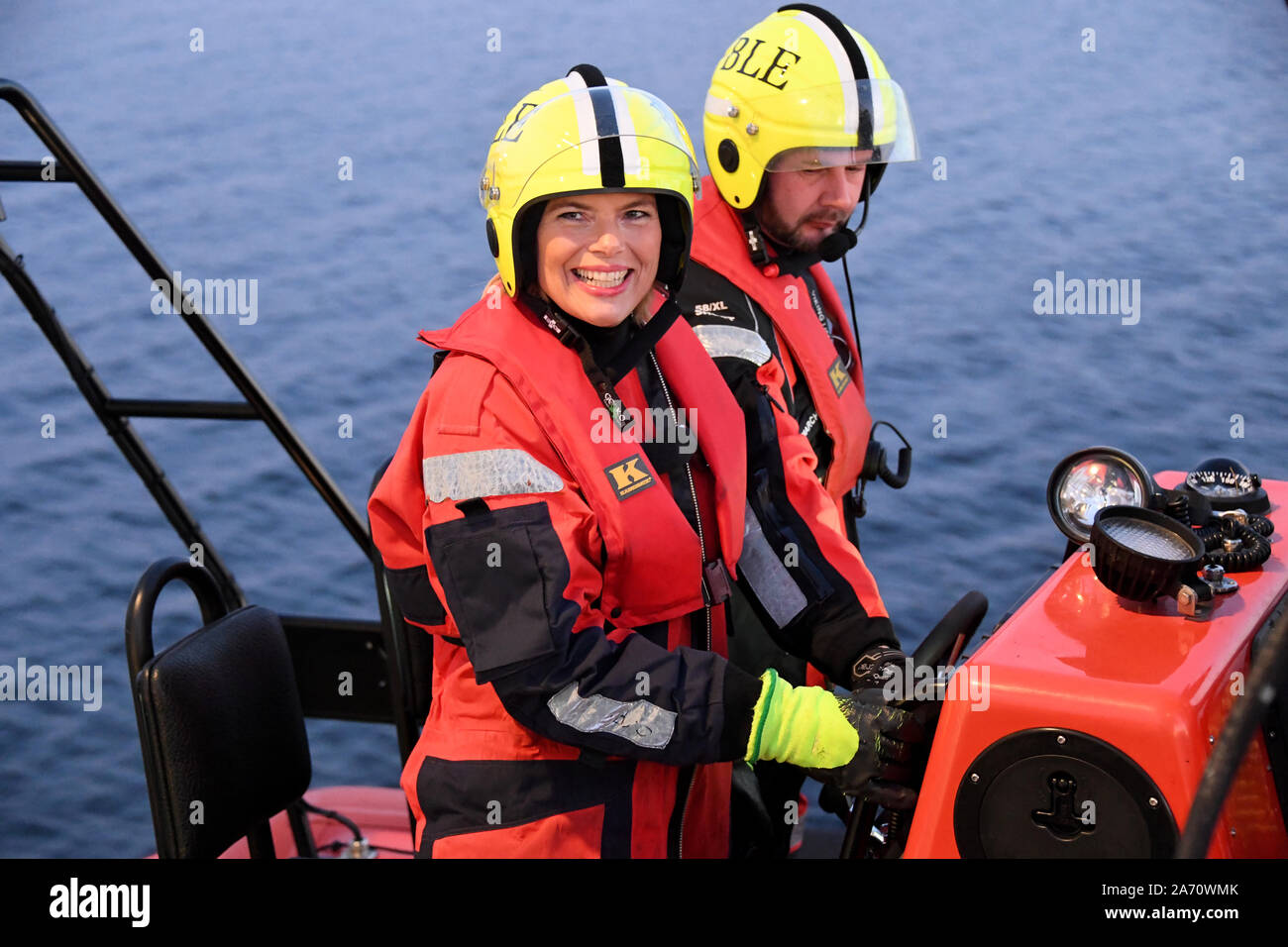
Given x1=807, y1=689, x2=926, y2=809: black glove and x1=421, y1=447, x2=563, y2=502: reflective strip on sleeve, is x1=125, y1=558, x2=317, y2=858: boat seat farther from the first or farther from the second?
x1=807, y1=689, x2=926, y2=809: black glove

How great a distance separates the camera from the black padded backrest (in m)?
2.00

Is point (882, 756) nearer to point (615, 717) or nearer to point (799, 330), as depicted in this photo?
point (615, 717)

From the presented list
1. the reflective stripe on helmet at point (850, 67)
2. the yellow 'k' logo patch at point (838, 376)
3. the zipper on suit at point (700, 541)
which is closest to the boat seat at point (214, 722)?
the zipper on suit at point (700, 541)

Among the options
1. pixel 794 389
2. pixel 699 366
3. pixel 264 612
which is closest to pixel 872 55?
pixel 794 389

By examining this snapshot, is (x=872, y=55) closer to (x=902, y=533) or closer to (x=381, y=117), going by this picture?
(x=902, y=533)

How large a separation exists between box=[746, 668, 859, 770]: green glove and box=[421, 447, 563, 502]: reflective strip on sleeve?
0.37 metres

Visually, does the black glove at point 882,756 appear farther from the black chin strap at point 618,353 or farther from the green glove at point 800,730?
the black chin strap at point 618,353

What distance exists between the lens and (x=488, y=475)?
1768 millimetres

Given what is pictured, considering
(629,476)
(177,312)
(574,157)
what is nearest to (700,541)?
(629,476)

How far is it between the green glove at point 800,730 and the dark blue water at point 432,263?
1.86m

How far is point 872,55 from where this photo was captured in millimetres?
2641

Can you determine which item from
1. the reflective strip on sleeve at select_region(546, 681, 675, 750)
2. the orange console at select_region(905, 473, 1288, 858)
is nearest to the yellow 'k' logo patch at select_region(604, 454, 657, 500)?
the reflective strip on sleeve at select_region(546, 681, 675, 750)

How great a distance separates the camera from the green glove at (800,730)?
180 cm
